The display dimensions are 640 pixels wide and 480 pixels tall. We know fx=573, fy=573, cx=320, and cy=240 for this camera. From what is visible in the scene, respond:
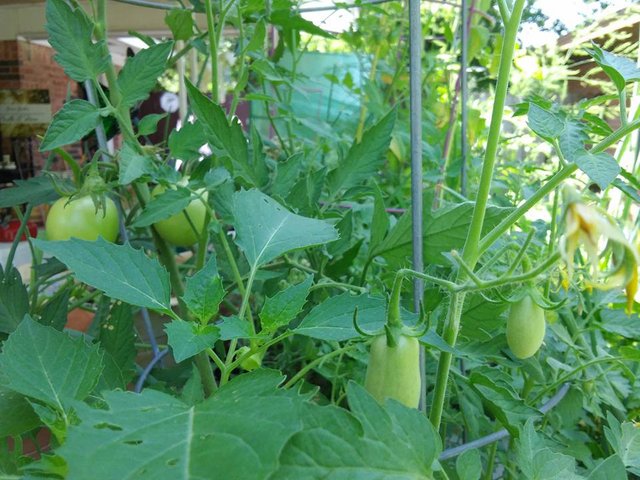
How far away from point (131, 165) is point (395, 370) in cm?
25

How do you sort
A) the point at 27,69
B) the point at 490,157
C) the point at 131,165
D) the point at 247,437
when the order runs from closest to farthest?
1. the point at 247,437
2. the point at 490,157
3. the point at 131,165
4. the point at 27,69

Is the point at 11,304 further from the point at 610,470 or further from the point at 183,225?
the point at 610,470

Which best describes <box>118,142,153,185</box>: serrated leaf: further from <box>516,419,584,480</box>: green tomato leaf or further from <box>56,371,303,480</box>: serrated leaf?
<box>516,419,584,480</box>: green tomato leaf

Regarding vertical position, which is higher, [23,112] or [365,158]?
[365,158]

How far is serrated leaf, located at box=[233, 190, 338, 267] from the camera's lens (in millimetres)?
364

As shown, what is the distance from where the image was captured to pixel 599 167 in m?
0.31

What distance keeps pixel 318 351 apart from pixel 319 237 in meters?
0.33

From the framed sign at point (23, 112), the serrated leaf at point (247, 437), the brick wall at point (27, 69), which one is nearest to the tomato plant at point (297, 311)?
the serrated leaf at point (247, 437)

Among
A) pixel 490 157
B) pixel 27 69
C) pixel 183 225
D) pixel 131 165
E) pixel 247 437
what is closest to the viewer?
pixel 247 437

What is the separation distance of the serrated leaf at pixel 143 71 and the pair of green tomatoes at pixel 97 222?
0.36 feet

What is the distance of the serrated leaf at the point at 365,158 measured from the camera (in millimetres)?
516

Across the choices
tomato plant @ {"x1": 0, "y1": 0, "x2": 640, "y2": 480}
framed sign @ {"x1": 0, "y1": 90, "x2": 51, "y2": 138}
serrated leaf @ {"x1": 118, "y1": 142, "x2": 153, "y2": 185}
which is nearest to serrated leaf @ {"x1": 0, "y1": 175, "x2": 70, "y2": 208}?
tomato plant @ {"x1": 0, "y1": 0, "x2": 640, "y2": 480}

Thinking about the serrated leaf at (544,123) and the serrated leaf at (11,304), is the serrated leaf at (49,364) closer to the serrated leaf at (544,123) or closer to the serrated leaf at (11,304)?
the serrated leaf at (11,304)

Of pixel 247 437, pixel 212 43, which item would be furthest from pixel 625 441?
pixel 212 43
